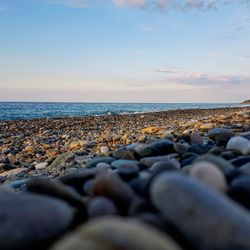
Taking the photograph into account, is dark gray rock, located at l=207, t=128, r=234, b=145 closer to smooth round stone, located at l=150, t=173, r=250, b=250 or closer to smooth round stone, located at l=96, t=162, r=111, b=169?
smooth round stone, located at l=96, t=162, r=111, b=169

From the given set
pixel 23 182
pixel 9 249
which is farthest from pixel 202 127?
pixel 9 249

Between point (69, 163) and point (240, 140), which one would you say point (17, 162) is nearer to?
point (69, 163)

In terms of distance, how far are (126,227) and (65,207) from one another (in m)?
0.49

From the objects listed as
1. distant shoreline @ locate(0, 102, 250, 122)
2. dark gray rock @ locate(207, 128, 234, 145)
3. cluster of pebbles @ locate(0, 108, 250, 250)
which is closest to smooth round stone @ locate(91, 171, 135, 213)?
cluster of pebbles @ locate(0, 108, 250, 250)

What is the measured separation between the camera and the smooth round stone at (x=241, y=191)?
1.80m

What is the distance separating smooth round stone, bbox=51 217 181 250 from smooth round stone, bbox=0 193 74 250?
24 cm

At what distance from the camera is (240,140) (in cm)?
370

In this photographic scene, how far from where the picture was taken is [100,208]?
5.36ft

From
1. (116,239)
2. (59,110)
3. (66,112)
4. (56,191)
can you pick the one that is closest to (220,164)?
(56,191)

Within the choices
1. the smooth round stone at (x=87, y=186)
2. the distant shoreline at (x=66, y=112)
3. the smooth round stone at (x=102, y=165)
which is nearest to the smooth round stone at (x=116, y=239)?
the smooth round stone at (x=87, y=186)

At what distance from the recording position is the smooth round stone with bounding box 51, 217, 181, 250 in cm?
116

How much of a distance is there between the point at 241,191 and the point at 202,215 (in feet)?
1.64

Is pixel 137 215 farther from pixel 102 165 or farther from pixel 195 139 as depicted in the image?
pixel 195 139

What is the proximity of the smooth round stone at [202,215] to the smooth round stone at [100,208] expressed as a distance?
0.69 ft
